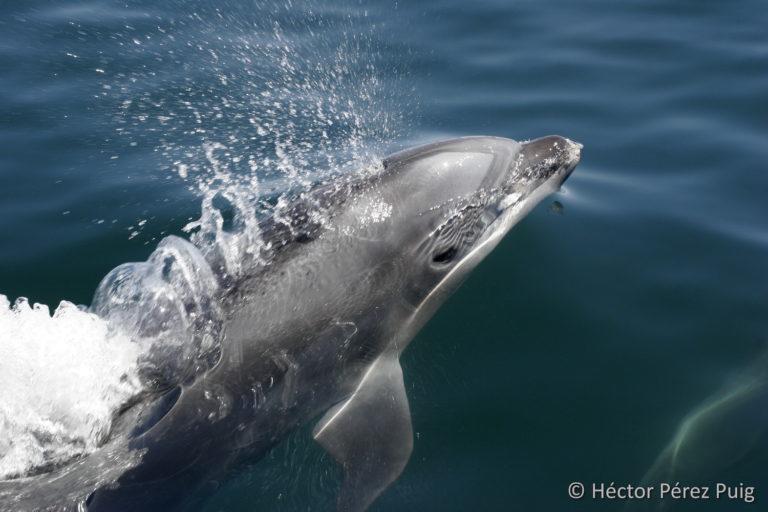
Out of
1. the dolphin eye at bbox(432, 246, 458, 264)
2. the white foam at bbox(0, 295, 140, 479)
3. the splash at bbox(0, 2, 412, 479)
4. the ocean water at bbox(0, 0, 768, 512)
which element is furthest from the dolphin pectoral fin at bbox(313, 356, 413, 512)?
the white foam at bbox(0, 295, 140, 479)

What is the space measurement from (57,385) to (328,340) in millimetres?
1970

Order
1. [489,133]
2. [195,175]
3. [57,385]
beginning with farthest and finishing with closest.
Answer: [489,133]
[195,175]
[57,385]

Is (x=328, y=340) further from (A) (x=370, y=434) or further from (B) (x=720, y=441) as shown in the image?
(B) (x=720, y=441)

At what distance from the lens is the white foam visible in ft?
17.8

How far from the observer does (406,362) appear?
269 inches

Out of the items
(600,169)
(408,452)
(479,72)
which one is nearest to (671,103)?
(600,169)

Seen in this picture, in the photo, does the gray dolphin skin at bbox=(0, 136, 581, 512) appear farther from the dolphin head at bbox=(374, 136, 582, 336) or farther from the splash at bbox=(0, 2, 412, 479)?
the splash at bbox=(0, 2, 412, 479)

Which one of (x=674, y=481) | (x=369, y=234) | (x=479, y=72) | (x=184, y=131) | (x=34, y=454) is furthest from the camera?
(x=479, y=72)

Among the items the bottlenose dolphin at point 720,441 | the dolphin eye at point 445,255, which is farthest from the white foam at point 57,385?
the bottlenose dolphin at point 720,441

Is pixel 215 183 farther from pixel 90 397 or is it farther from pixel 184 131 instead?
pixel 90 397

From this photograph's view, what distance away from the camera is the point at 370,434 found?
623 cm

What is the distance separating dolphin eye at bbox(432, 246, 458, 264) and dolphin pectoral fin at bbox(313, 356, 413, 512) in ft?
2.95

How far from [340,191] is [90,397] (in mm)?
2398

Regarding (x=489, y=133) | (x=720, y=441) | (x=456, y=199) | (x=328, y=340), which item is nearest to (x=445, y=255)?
(x=456, y=199)
